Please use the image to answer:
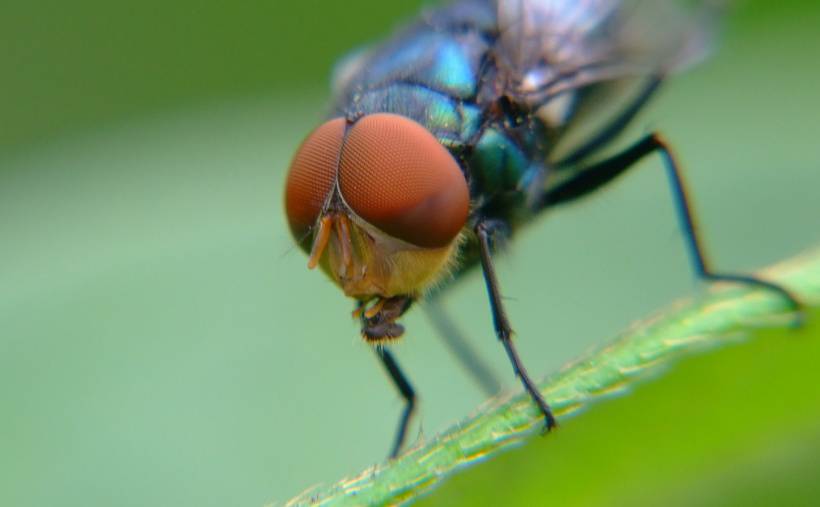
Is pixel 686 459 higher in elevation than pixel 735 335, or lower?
lower

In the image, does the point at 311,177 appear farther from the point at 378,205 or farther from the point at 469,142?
the point at 469,142

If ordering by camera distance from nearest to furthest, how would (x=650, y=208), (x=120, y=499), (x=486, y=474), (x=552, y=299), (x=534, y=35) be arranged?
(x=486, y=474) → (x=120, y=499) → (x=534, y=35) → (x=552, y=299) → (x=650, y=208)

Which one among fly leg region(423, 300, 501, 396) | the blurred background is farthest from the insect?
fly leg region(423, 300, 501, 396)

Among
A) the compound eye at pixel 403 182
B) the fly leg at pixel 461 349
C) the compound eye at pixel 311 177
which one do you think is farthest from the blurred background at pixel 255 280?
the compound eye at pixel 403 182

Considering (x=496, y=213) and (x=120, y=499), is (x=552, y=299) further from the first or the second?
(x=120, y=499)

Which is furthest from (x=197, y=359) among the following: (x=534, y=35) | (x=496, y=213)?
(x=534, y=35)

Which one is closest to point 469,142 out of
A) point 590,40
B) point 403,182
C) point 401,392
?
point 403,182
